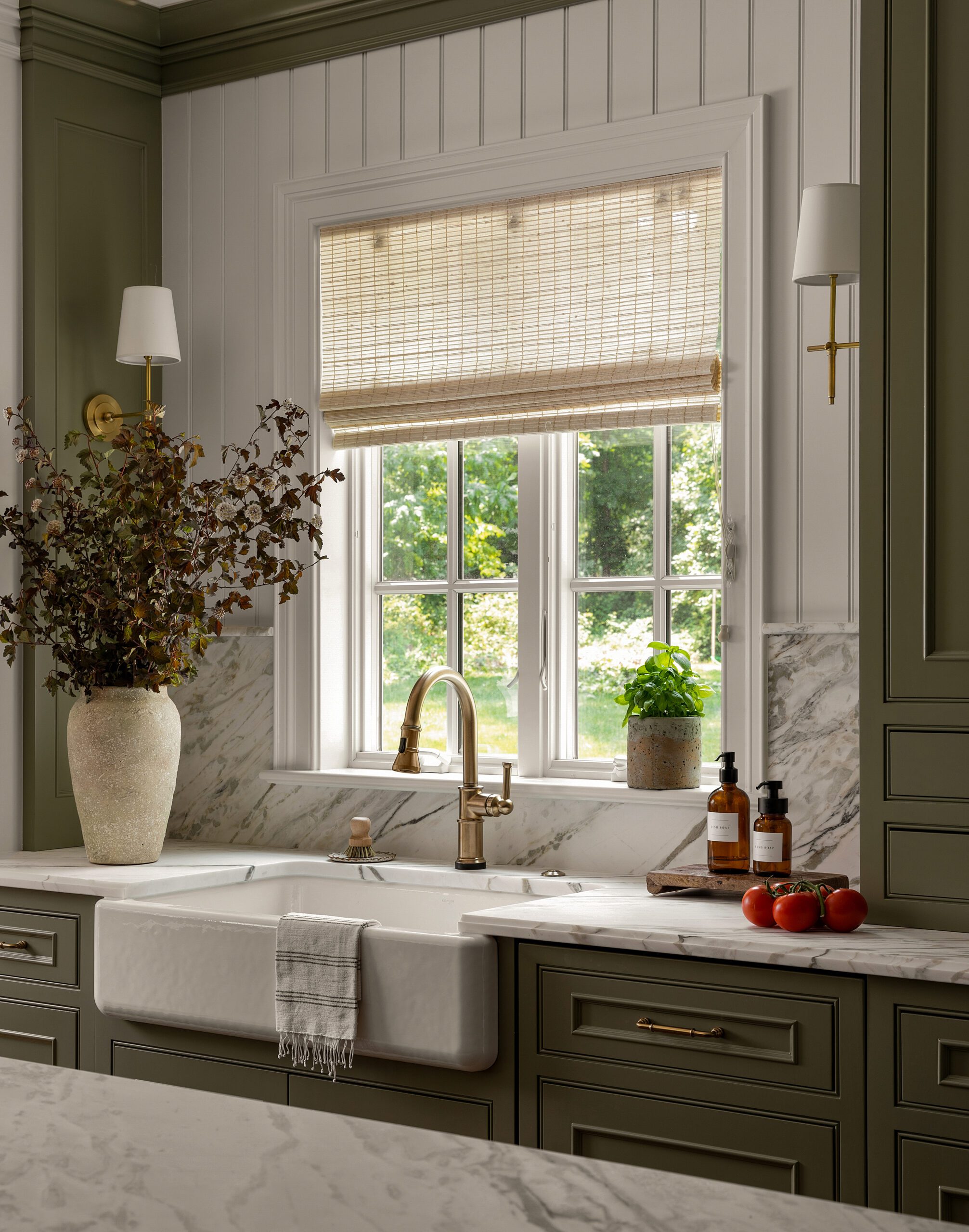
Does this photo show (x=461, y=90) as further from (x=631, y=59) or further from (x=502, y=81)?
(x=631, y=59)

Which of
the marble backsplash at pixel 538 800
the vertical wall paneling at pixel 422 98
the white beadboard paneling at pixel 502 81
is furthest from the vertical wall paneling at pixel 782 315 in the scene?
the vertical wall paneling at pixel 422 98

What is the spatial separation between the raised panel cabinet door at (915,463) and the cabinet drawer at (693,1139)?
0.41 metres

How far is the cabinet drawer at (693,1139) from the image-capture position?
77.0 inches

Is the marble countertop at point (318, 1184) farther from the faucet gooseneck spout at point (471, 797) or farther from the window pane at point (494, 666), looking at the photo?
the window pane at point (494, 666)

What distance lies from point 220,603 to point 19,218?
115 cm

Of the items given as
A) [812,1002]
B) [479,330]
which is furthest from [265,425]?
[812,1002]

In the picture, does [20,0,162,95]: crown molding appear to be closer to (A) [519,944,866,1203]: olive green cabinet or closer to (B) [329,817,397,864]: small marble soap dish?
(B) [329,817,397,864]: small marble soap dish

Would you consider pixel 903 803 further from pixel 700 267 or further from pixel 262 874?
pixel 262 874

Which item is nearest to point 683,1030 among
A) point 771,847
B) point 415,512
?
point 771,847

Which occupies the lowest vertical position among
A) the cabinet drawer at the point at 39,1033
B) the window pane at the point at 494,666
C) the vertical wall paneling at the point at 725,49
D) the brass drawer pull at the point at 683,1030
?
the cabinet drawer at the point at 39,1033

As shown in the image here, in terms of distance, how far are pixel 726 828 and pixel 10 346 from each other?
2077 millimetres

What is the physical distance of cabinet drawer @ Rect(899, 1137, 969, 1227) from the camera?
1853mm

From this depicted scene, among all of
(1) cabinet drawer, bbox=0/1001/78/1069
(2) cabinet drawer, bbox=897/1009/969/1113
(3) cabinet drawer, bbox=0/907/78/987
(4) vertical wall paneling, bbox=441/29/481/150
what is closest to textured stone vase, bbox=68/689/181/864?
(3) cabinet drawer, bbox=0/907/78/987

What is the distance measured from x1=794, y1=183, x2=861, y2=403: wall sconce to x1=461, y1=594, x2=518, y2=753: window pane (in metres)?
1.08
